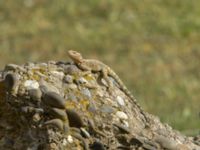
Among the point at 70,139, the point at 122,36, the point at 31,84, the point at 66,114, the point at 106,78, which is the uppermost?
the point at 122,36

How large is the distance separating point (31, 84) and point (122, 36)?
1676 cm

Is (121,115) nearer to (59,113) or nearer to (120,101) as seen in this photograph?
(120,101)

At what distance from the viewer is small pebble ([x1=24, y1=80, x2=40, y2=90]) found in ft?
17.6

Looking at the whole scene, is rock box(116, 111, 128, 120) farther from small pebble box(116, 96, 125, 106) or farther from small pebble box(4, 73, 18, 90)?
small pebble box(4, 73, 18, 90)

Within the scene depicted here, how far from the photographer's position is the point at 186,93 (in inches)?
613

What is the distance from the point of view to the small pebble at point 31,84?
536 centimetres

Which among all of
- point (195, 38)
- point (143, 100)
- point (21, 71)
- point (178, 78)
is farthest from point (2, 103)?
point (195, 38)

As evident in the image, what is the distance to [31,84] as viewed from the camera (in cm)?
538

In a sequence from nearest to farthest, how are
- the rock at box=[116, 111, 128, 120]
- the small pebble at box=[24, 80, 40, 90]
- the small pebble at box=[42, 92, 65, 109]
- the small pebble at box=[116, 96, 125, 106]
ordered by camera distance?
1. the small pebble at box=[42, 92, 65, 109]
2. the small pebble at box=[24, 80, 40, 90]
3. the rock at box=[116, 111, 128, 120]
4. the small pebble at box=[116, 96, 125, 106]

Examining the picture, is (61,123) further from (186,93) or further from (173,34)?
(173,34)

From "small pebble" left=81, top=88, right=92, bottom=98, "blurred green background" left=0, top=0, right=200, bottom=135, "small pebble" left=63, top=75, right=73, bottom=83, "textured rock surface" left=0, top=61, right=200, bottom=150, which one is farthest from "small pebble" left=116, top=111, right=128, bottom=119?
"blurred green background" left=0, top=0, right=200, bottom=135

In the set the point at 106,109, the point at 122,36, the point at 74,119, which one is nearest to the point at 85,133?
the point at 74,119

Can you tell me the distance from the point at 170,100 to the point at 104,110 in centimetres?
967

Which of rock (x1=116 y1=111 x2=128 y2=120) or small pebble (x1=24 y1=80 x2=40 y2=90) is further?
rock (x1=116 y1=111 x2=128 y2=120)
